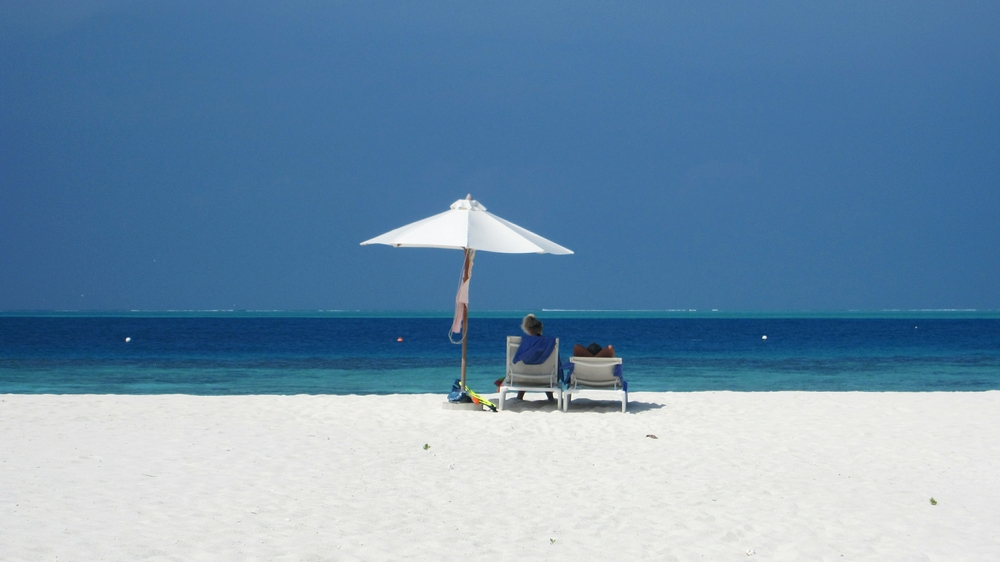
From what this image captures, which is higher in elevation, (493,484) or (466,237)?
(466,237)

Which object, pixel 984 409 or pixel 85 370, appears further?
pixel 85 370

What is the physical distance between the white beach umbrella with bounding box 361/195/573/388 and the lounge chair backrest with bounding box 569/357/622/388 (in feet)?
4.01

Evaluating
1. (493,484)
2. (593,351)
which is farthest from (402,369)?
(493,484)

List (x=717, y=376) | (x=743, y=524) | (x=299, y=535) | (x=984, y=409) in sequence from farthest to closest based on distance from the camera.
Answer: (x=717, y=376) < (x=984, y=409) < (x=743, y=524) < (x=299, y=535)

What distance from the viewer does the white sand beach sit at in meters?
4.29

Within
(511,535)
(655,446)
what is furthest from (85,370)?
(511,535)

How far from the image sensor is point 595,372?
30.1ft

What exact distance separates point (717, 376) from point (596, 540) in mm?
16732

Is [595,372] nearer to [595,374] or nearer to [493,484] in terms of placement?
[595,374]

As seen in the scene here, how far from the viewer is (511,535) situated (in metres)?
4.49

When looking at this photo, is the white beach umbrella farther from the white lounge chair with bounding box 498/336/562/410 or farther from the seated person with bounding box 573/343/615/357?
the seated person with bounding box 573/343/615/357

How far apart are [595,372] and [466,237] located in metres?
1.98

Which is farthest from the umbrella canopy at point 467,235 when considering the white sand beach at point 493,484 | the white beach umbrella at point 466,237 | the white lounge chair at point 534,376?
the white sand beach at point 493,484

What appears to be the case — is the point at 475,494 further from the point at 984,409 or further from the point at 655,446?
the point at 984,409
